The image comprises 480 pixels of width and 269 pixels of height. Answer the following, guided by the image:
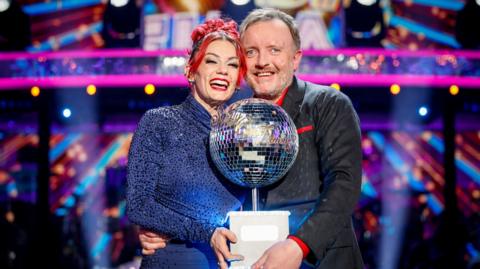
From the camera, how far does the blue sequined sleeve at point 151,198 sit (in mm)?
1996

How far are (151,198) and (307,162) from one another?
49 centimetres

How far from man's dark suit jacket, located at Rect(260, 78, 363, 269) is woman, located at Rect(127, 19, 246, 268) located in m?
0.18

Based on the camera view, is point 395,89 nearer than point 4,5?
No

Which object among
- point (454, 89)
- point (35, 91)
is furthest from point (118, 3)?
point (454, 89)

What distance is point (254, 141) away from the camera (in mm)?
1776

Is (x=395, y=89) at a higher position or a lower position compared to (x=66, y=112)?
higher

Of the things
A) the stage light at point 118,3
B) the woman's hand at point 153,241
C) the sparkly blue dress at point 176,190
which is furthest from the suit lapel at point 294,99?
the stage light at point 118,3

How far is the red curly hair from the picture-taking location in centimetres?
213

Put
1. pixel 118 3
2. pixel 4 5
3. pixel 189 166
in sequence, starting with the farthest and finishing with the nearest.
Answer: pixel 4 5 → pixel 118 3 → pixel 189 166

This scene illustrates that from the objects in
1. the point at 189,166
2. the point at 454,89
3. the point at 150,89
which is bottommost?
the point at 150,89

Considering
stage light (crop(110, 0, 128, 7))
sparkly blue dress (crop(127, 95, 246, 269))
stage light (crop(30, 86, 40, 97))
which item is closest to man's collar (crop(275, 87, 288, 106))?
sparkly blue dress (crop(127, 95, 246, 269))

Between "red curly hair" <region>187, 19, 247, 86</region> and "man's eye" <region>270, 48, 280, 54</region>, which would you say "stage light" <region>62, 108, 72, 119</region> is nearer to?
"red curly hair" <region>187, 19, 247, 86</region>

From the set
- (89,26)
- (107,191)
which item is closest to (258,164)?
(89,26)

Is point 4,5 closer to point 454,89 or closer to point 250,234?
point 454,89
